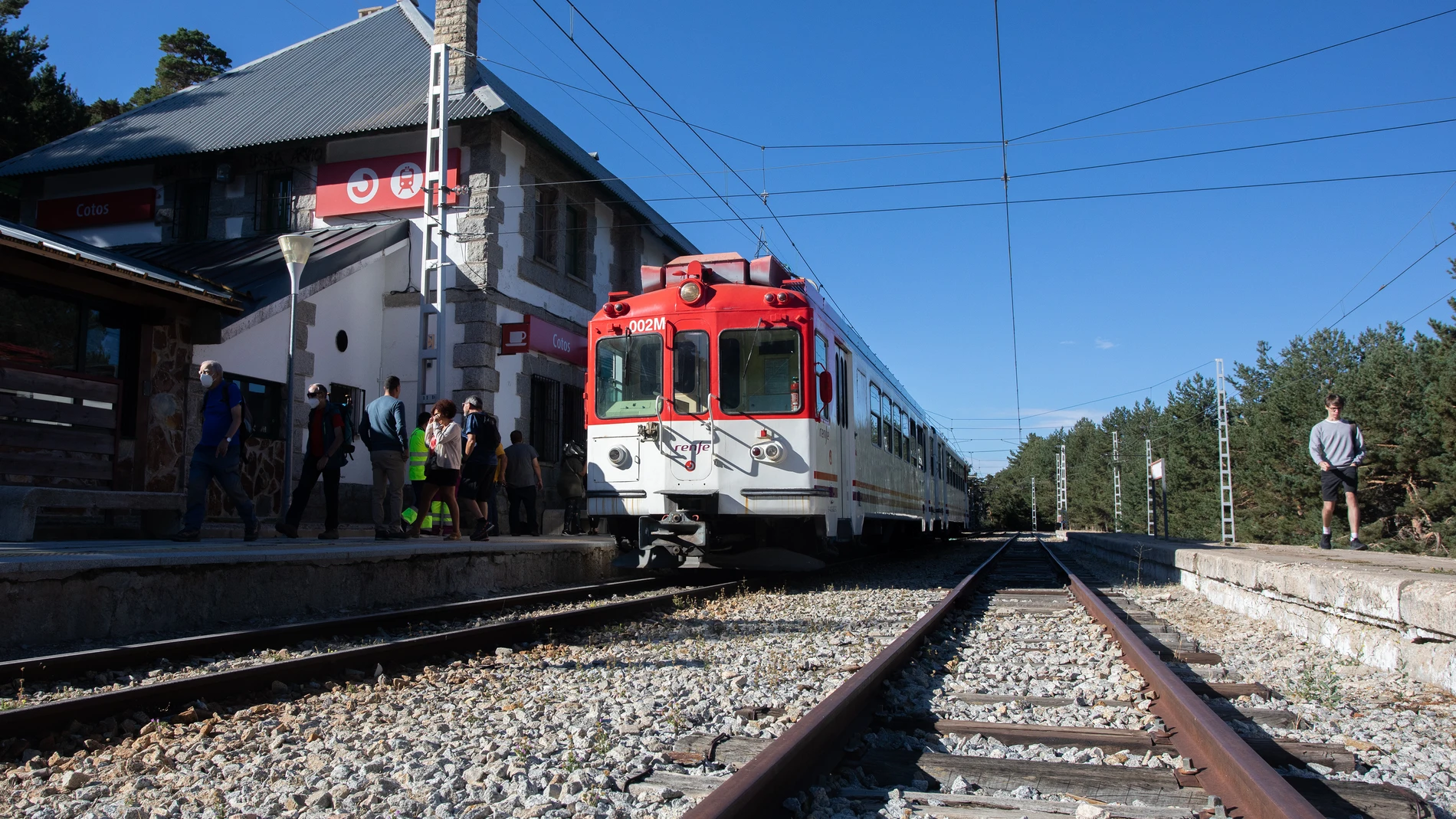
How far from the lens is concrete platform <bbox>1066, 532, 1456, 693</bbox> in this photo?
4730mm

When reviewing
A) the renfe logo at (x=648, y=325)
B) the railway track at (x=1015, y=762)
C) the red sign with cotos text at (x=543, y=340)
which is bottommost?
the railway track at (x=1015, y=762)

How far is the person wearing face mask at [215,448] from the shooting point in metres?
8.48

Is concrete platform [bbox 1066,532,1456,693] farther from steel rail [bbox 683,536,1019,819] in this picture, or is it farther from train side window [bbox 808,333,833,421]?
A: train side window [bbox 808,333,833,421]

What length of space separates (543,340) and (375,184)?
3.94 metres

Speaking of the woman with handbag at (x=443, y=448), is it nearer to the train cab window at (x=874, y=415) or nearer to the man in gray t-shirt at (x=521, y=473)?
the man in gray t-shirt at (x=521, y=473)

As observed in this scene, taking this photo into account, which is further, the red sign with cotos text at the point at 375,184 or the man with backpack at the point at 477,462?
the red sign with cotos text at the point at 375,184

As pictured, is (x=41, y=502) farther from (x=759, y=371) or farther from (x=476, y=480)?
(x=759, y=371)

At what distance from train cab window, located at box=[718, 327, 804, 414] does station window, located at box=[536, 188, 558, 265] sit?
9.17 m

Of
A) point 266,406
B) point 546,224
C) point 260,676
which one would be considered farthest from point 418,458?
point 546,224

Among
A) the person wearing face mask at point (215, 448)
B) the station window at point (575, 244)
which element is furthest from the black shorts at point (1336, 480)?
the station window at point (575, 244)

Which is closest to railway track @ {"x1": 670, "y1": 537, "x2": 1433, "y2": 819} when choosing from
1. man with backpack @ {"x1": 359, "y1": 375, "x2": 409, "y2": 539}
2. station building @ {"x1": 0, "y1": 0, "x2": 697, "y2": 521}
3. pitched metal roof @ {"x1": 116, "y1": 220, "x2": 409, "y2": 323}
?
man with backpack @ {"x1": 359, "y1": 375, "x2": 409, "y2": 539}

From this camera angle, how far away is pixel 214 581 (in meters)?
6.76

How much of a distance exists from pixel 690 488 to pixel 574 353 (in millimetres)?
10264

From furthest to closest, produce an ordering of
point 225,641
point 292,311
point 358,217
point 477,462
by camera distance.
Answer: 1. point 358,217
2. point 477,462
3. point 292,311
4. point 225,641
